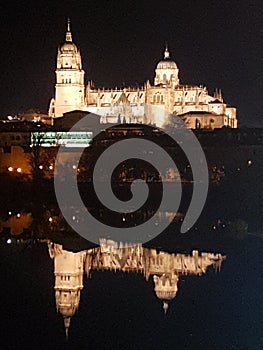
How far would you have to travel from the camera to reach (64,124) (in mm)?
25938

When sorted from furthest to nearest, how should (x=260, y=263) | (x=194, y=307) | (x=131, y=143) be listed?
(x=131, y=143) → (x=260, y=263) → (x=194, y=307)

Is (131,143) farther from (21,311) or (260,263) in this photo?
(21,311)

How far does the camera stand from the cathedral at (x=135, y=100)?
2845cm

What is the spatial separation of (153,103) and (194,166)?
9.64 metres

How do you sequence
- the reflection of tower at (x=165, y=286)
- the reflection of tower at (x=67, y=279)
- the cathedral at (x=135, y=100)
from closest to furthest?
the reflection of tower at (x=67, y=279)
the reflection of tower at (x=165, y=286)
the cathedral at (x=135, y=100)

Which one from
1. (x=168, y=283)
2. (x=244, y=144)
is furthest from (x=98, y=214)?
(x=244, y=144)

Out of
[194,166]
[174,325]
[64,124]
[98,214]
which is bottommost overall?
[174,325]

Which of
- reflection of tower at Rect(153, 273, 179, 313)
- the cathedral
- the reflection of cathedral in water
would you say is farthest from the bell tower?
reflection of tower at Rect(153, 273, 179, 313)

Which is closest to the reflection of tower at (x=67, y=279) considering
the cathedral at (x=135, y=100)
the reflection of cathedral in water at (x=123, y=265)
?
the reflection of cathedral in water at (x=123, y=265)

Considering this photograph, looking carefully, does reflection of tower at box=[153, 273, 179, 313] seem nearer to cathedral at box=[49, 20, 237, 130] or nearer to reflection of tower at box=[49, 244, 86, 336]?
reflection of tower at box=[49, 244, 86, 336]

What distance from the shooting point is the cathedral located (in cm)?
2845

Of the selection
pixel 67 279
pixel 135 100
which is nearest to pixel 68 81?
pixel 135 100

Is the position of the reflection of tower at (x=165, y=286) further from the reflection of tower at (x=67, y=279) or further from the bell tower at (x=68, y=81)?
the bell tower at (x=68, y=81)

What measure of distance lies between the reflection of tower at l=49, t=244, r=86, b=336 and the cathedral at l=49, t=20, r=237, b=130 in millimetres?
19037
